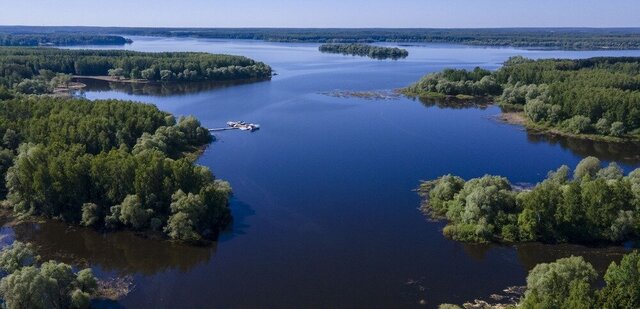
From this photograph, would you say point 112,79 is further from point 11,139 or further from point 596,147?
point 596,147

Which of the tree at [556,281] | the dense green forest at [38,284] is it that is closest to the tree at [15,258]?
the dense green forest at [38,284]

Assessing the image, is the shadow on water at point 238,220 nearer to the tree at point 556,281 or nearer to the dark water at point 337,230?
the dark water at point 337,230

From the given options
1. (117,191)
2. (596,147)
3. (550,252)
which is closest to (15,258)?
(117,191)

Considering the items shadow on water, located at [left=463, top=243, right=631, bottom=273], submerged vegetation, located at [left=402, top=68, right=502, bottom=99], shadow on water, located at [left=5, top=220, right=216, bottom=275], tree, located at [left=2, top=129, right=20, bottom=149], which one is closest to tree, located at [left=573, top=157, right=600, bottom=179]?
shadow on water, located at [left=463, top=243, right=631, bottom=273]

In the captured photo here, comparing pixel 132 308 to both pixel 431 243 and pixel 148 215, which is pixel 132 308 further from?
pixel 431 243

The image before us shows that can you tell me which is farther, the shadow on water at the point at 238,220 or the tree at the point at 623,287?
the shadow on water at the point at 238,220

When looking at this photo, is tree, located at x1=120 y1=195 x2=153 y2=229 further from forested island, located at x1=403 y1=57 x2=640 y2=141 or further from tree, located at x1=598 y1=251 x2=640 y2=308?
forested island, located at x1=403 y1=57 x2=640 y2=141

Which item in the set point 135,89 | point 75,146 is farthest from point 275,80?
point 75,146
